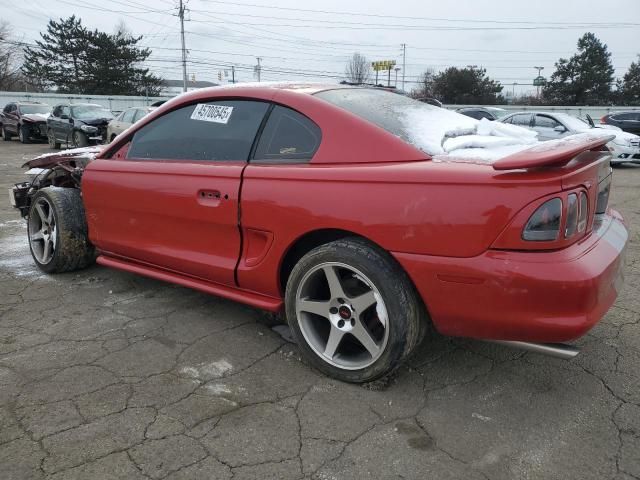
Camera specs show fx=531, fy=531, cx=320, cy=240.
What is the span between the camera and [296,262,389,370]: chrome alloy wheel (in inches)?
100

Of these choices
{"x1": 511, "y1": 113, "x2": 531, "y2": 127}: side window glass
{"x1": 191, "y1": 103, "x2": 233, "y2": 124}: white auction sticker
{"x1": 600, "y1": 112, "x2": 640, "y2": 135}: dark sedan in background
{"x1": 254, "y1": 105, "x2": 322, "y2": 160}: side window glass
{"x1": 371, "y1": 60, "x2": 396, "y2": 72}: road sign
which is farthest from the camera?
{"x1": 371, "y1": 60, "x2": 396, "y2": 72}: road sign

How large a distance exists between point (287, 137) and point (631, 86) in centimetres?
5883

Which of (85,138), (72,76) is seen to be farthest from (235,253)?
(72,76)

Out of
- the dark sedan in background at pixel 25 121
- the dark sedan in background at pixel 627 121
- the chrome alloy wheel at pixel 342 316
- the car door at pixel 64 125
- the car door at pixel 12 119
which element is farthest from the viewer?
the car door at pixel 12 119

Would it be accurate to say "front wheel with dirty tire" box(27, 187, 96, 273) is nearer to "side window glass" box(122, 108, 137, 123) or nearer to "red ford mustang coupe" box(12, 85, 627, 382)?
"red ford mustang coupe" box(12, 85, 627, 382)

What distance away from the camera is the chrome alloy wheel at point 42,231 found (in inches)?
172

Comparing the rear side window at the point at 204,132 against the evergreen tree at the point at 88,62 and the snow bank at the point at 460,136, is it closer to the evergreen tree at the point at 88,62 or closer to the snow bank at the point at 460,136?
the snow bank at the point at 460,136

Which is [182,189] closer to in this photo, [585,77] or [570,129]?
[570,129]

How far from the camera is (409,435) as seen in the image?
2.28 meters

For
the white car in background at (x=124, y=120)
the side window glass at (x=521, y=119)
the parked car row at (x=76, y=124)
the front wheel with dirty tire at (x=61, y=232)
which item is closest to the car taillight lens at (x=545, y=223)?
the front wheel with dirty tire at (x=61, y=232)

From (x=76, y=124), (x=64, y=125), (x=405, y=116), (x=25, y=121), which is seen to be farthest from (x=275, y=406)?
(x=25, y=121)

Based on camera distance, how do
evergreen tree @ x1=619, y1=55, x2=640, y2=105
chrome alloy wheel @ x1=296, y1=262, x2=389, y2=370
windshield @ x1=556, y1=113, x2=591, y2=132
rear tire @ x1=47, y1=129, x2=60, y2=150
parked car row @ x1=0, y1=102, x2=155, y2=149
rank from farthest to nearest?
1. evergreen tree @ x1=619, y1=55, x2=640, y2=105
2. rear tire @ x1=47, y1=129, x2=60, y2=150
3. parked car row @ x1=0, y1=102, x2=155, y2=149
4. windshield @ x1=556, y1=113, x2=591, y2=132
5. chrome alloy wheel @ x1=296, y1=262, x2=389, y2=370

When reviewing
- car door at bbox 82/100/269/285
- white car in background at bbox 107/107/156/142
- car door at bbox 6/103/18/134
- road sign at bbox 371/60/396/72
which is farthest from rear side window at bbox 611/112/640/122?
road sign at bbox 371/60/396/72

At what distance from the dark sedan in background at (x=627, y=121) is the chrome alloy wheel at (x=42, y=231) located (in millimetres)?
17119
